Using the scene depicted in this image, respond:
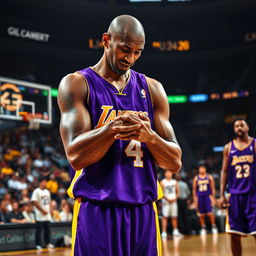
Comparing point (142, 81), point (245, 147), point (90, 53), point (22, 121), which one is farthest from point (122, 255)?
point (90, 53)

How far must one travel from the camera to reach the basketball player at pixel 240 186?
6.29 metres

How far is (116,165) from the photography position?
2322mm

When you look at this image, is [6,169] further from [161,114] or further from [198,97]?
[198,97]

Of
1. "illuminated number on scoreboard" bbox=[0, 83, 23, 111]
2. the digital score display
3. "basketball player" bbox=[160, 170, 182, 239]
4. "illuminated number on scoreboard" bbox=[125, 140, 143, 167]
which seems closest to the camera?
"illuminated number on scoreboard" bbox=[125, 140, 143, 167]

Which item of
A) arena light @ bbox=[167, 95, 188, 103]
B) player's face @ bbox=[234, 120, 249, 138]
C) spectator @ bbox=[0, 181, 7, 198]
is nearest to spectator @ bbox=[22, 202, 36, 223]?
spectator @ bbox=[0, 181, 7, 198]

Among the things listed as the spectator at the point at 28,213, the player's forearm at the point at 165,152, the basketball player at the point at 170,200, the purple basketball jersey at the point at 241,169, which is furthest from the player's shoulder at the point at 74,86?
the basketball player at the point at 170,200

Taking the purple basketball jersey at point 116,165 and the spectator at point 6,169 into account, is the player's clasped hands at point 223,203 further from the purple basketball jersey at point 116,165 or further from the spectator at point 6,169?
the spectator at point 6,169

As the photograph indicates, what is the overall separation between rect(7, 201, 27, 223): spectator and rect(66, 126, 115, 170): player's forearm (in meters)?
9.62

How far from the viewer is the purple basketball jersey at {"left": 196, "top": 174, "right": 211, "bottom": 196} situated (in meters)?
14.2

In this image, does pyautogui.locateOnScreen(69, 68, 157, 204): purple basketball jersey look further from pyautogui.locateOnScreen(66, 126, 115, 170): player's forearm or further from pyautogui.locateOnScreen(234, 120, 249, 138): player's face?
pyautogui.locateOnScreen(234, 120, 249, 138): player's face

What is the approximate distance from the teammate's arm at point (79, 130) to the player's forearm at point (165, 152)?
184 mm

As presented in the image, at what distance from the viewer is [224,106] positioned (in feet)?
89.9

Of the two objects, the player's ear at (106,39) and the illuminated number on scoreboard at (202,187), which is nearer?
the player's ear at (106,39)

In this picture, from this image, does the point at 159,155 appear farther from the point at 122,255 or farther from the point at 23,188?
the point at 23,188
